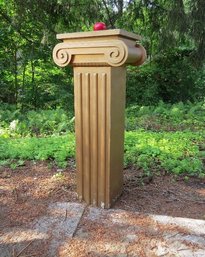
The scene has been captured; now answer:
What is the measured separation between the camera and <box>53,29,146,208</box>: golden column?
2434 mm

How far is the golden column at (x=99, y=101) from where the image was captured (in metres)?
2.43

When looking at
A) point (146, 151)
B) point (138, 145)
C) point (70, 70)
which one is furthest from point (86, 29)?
point (146, 151)

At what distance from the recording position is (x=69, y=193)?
9.84ft

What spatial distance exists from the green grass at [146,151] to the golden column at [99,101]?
0.88 m

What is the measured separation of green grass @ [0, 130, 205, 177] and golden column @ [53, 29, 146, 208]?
34.6 inches

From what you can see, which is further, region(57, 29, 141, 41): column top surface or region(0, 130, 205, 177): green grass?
region(0, 130, 205, 177): green grass

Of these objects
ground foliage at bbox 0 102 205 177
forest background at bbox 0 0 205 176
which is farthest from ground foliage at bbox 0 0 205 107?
ground foliage at bbox 0 102 205 177

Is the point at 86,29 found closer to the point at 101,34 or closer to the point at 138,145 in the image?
the point at 138,145

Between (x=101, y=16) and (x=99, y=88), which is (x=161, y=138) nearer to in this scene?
(x=99, y=88)

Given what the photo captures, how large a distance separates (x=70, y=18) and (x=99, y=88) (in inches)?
242

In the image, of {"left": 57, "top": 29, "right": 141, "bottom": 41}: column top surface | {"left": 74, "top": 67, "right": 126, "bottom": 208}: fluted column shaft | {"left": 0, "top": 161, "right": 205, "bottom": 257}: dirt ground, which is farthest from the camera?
{"left": 0, "top": 161, "right": 205, "bottom": 257}: dirt ground

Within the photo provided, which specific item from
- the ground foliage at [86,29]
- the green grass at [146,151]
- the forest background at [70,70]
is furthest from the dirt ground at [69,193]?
the ground foliage at [86,29]

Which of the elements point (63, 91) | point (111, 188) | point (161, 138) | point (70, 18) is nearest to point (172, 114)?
point (161, 138)

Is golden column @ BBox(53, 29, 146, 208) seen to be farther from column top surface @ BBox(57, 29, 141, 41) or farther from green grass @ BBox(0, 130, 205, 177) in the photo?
green grass @ BBox(0, 130, 205, 177)
